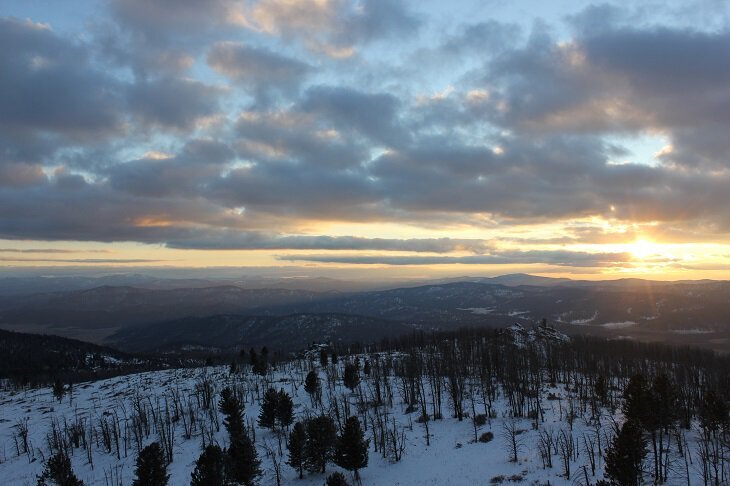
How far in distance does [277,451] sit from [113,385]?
9108 cm

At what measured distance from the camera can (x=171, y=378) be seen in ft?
406

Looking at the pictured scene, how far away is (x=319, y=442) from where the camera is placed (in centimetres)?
5116

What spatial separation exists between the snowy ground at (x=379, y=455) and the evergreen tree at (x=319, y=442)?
2412mm

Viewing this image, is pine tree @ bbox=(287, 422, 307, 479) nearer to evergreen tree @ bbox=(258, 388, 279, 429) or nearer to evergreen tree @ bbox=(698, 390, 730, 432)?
evergreen tree @ bbox=(258, 388, 279, 429)

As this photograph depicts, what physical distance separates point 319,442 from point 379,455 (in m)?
10.7

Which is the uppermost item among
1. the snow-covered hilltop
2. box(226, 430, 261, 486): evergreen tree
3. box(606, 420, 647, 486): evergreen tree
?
box(606, 420, 647, 486): evergreen tree

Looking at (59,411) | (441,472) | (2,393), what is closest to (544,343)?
(441,472)

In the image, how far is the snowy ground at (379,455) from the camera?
154ft

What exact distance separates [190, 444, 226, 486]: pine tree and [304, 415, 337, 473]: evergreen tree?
408 inches

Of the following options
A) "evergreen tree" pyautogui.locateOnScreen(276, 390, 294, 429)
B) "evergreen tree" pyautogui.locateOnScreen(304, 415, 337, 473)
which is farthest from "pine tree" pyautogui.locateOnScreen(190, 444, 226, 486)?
"evergreen tree" pyautogui.locateOnScreen(276, 390, 294, 429)

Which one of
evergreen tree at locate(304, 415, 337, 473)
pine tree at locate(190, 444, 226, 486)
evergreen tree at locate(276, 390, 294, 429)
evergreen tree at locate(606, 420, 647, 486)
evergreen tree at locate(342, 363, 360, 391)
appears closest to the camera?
evergreen tree at locate(606, 420, 647, 486)

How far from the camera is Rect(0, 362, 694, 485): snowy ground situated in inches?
1852

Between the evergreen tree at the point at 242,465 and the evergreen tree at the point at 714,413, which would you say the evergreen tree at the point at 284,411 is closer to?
the evergreen tree at the point at 242,465

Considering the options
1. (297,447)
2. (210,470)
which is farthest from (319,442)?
(210,470)
